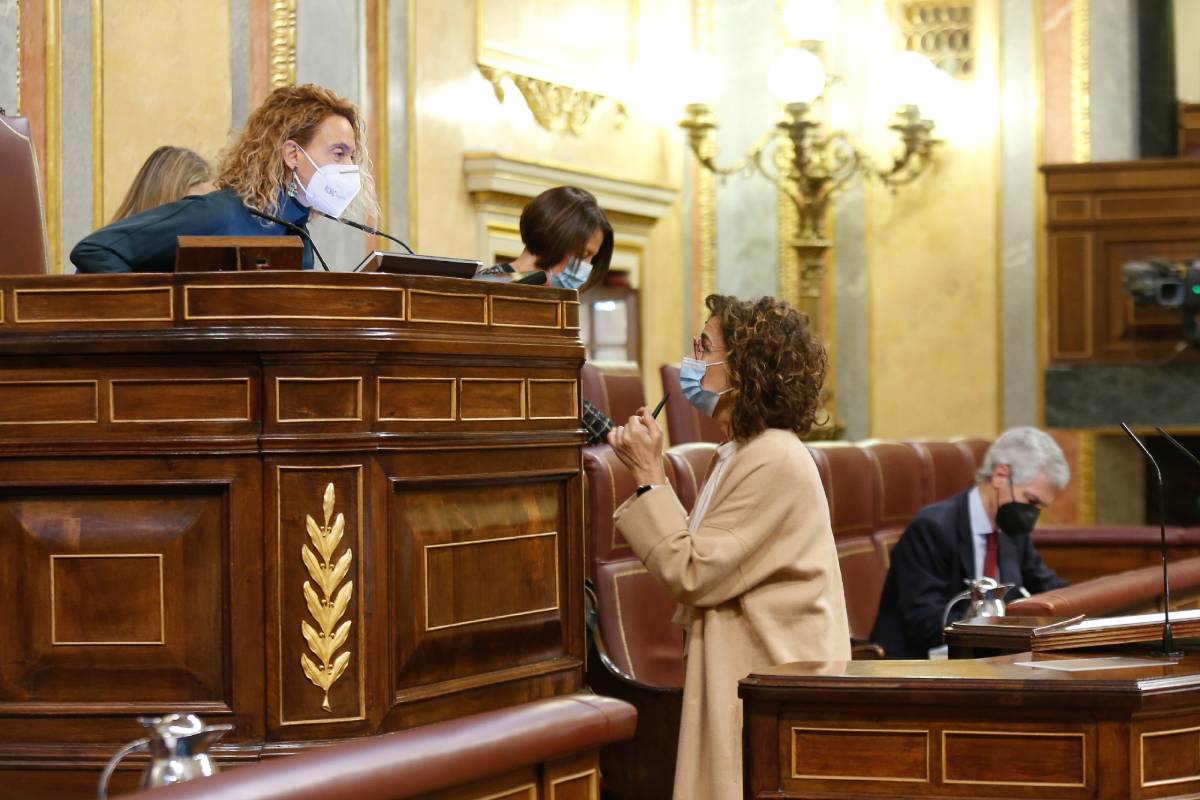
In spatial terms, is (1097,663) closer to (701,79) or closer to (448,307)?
(448,307)

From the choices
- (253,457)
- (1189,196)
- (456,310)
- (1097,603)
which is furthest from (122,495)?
(1189,196)

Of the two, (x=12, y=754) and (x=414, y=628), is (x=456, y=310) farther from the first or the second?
(x=12, y=754)

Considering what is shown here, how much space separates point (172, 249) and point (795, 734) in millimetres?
1303

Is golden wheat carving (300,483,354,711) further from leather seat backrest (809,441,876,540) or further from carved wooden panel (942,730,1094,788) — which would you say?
leather seat backrest (809,441,876,540)

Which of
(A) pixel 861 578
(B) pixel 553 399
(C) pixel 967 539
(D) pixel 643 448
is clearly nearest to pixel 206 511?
(B) pixel 553 399

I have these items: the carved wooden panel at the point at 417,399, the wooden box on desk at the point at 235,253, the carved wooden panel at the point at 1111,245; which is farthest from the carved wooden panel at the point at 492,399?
the carved wooden panel at the point at 1111,245

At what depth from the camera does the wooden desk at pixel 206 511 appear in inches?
101

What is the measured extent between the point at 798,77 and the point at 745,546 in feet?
18.6

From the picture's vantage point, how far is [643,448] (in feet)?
10.5

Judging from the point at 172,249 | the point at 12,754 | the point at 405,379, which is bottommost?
the point at 12,754

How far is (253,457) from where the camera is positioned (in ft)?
8.43

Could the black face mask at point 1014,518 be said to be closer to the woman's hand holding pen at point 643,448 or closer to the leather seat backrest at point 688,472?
the leather seat backrest at point 688,472

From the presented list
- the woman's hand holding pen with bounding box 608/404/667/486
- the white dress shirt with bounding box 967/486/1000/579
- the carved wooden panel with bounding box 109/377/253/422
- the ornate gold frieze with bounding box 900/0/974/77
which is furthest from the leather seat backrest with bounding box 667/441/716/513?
the ornate gold frieze with bounding box 900/0/974/77

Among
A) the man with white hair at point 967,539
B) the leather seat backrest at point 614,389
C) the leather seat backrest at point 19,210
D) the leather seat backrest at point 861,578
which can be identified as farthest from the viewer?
the leather seat backrest at point 861,578
